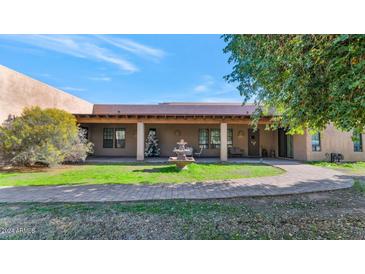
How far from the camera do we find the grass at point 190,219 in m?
3.04

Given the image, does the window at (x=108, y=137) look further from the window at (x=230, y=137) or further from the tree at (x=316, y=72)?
the tree at (x=316, y=72)

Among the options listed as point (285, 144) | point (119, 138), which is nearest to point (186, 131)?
point (119, 138)

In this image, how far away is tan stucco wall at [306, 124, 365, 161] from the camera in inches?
493

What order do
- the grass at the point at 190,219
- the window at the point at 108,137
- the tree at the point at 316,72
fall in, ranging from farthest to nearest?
1. the window at the point at 108,137
2. the tree at the point at 316,72
3. the grass at the point at 190,219

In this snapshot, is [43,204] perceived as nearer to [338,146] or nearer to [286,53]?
[286,53]

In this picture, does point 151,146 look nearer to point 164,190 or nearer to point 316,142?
point 164,190

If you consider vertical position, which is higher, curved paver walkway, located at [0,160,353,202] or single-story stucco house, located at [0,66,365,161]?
single-story stucco house, located at [0,66,365,161]

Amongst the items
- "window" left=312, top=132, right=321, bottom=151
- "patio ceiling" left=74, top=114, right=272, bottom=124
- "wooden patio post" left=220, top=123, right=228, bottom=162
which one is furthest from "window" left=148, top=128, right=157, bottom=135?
"window" left=312, top=132, right=321, bottom=151

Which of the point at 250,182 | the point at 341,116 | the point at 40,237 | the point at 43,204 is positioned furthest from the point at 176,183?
the point at 341,116

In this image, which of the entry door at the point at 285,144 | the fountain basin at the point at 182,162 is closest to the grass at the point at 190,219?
the fountain basin at the point at 182,162

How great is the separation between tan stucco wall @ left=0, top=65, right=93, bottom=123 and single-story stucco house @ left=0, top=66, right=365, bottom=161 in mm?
51

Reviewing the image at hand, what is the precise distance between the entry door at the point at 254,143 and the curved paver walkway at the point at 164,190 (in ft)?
30.0

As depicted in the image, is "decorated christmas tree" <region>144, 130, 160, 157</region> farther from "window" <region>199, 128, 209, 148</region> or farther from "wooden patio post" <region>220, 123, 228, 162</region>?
"wooden patio post" <region>220, 123, 228, 162</region>
